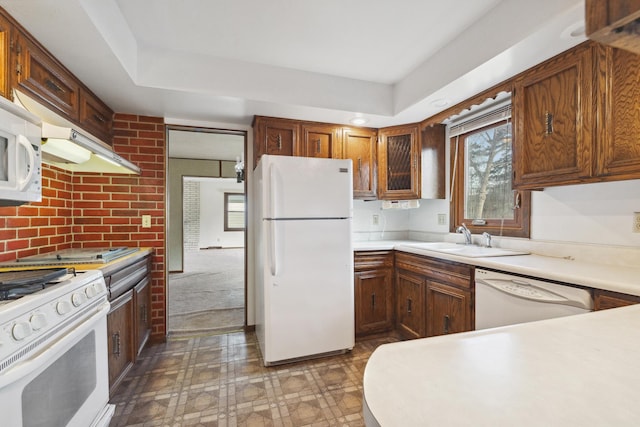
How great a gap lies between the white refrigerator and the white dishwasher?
96 cm

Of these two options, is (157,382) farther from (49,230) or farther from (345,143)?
(345,143)

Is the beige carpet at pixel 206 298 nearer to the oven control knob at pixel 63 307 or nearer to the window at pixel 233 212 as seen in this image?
the oven control knob at pixel 63 307

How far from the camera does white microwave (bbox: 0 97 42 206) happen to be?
111cm

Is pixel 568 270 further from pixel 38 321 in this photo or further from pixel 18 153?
pixel 18 153

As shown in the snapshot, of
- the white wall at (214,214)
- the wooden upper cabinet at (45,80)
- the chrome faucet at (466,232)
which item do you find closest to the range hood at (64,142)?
the wooden upper cabinet at (45,80)

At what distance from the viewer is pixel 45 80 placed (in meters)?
1.63

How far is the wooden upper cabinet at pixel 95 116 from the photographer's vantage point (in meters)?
2.04

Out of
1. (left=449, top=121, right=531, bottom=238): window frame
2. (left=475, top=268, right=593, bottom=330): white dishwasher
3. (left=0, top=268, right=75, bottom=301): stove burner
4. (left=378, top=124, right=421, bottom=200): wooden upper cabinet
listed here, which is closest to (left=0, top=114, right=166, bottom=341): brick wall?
(left=0, top=268, right=75, bottom=301): stove burner

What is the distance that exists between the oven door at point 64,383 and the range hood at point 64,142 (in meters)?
0.81

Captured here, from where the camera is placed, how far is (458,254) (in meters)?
2.12

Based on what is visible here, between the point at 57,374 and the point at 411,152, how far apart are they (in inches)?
115

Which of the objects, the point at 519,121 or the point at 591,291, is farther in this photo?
the point at 519,121

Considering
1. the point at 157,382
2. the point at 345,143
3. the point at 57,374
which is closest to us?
the point at 57,374

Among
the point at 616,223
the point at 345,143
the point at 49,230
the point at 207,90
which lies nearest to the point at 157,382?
the point at 49,230
